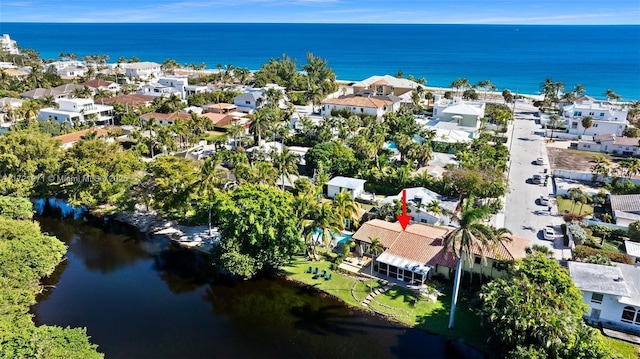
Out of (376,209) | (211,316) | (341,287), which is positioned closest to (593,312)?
(341,287)

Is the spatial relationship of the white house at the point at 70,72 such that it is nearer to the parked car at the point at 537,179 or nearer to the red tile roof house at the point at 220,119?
the red tile roof house at the point at 220,119

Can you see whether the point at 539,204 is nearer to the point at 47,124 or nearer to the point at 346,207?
the point at 346,207

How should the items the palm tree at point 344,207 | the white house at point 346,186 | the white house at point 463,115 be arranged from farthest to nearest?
the white house at point 463,115 → the white house at point 346,186 → the palm tree at point 344,207

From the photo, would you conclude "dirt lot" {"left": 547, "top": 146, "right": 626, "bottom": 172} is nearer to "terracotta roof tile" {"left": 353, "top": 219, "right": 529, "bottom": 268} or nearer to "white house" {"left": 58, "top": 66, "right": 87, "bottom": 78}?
"terracotta roof tile" {"left": 353, "top": 219, "right": 529, "bottom": 268}

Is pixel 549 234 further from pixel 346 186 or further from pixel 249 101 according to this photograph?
pixel 249 101

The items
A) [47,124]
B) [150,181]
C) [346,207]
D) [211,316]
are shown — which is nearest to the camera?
[211,316]

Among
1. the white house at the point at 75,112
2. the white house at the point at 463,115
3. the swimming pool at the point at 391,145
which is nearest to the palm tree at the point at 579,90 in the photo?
the white house at the point at 463,115
